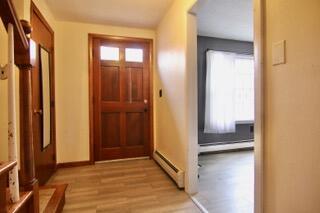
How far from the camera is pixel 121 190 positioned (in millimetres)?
2303

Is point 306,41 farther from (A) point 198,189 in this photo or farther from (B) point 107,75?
(B) point 107,75

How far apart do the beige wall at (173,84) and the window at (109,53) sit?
73 cm

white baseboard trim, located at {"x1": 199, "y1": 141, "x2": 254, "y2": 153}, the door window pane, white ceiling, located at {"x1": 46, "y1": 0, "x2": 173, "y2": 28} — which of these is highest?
white ceiling, located at {"x1": 46, "y1": 0, "x2": 173, "y2": 28}

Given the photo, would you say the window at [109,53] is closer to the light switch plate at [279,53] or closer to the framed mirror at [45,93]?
the framed mirror at [45,93]

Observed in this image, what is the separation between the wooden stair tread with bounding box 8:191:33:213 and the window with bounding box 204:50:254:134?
10.4 ft

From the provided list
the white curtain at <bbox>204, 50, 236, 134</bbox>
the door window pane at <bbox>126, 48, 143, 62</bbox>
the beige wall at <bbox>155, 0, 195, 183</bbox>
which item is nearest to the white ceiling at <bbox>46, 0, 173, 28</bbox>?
the beige wall at <bbox>155, 0, 195, 183</bbox>

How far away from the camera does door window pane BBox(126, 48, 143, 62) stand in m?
3.45

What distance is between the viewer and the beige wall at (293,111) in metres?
0.87

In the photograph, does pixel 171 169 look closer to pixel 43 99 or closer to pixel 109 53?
pixel 43 99

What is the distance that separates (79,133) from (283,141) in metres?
2.96

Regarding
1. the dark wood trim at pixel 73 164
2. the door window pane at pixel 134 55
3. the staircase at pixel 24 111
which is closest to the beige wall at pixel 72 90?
the dark wood trim at pixel 73 164

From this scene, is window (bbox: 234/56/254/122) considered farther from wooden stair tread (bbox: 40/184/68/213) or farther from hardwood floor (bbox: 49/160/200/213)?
wooden stair tread (bbox: 40/184/68/213)

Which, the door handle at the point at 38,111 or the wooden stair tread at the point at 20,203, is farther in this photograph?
the door handle at the point at 38,111

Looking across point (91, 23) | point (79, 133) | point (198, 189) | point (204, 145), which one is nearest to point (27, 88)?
point (198, 189)
